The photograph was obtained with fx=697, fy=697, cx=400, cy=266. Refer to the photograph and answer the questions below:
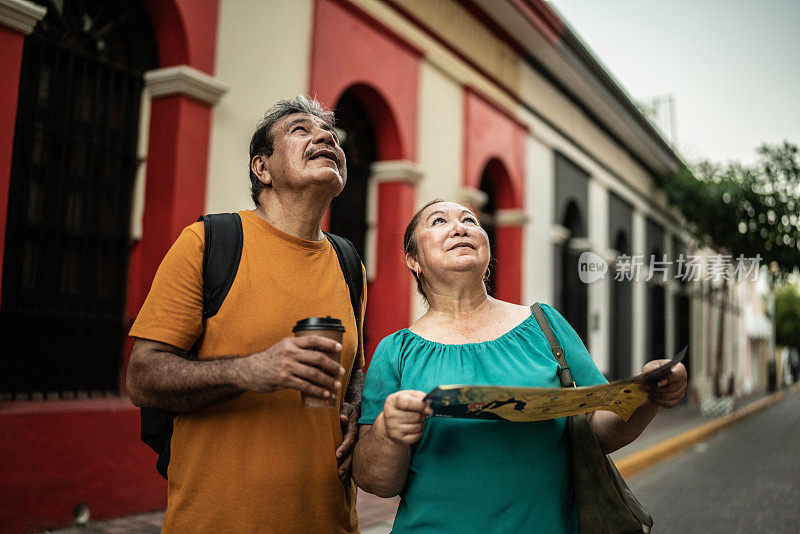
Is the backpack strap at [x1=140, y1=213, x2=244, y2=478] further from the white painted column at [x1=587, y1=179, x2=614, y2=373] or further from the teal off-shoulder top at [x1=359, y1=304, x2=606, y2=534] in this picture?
the white painted column at [x1=587, y1=179, x2=614, y2=373]

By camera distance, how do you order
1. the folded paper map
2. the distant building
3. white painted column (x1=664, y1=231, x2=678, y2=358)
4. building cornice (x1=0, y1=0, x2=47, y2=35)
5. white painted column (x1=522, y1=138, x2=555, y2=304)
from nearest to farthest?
the folded paper map, building cornice (x1=0, y1=0, x2=47, y2=35), the distant building, white painted column (x1=522, y1=138, x2=555, y2=304), white painted column (x1=664, y1=231, x2=678, y2=358)

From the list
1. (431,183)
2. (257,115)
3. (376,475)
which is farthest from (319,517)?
(431,183)

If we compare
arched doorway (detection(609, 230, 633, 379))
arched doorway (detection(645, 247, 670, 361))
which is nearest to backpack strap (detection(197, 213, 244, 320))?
arched doorway (detection(609, 230, 633, 379))

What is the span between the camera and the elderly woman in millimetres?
1777

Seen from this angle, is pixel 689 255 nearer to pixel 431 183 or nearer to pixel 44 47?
pixel 431 183

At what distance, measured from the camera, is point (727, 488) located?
23.7 ft

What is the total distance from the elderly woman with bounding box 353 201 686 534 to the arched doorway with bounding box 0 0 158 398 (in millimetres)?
3246

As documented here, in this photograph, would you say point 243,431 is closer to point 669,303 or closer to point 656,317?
point 656,317

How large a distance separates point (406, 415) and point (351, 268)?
0.82m

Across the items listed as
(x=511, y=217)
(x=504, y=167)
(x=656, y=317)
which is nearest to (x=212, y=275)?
(x=504, y=167)

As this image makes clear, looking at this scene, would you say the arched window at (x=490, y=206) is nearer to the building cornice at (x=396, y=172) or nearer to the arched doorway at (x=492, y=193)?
the arched doorway at (x=492, y=193)

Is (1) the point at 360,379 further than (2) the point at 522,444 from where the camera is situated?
Yes

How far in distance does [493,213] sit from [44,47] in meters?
7.00

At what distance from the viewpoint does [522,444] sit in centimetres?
183
